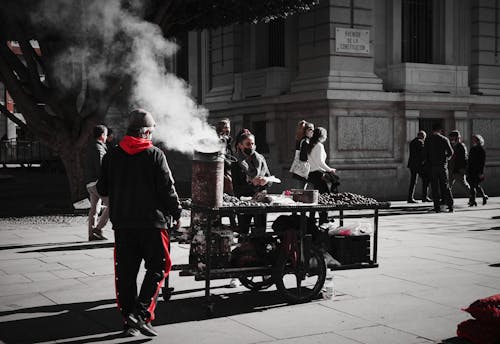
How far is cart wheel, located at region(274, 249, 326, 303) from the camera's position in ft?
20.6

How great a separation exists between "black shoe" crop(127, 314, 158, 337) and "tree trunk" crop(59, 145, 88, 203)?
10.2m

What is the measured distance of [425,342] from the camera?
5012mm

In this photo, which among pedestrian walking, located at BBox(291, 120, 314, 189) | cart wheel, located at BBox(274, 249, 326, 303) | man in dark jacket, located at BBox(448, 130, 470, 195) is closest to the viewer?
cart wheel, located at BBox(274, 249, 326, 303)

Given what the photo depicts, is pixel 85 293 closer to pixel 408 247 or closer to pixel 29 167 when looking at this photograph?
pixel 408 247

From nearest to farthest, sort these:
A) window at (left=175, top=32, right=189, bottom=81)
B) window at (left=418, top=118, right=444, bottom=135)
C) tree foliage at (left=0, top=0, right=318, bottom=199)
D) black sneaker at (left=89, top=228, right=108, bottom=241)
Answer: black sneaker at (left=89, top=228, right=108, bottom=241)
tree foliage at (left=0, top=0, right=318, bottom=199)
window at (left=418, top=118, right=444, bottom=135)
window at (left=175, top=32, right=189, bottom=81)

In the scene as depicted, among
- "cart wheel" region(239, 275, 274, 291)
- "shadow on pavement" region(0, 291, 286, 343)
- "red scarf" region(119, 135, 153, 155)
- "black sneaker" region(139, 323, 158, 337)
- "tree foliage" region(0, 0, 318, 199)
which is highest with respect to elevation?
"tree foliage" region(0, 0, 318, 199)

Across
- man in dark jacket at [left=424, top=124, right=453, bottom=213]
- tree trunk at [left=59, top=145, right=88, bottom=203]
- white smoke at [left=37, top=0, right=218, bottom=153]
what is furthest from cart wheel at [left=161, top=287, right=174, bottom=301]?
man in dark jacket at [left=424, top=124, right=453, bottom=213]

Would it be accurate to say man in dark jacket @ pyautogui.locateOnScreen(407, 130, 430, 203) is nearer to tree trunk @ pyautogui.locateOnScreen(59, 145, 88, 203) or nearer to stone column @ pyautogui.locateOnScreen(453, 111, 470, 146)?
stone column @ pyautogui.locateOnScreen(453, 111, 470, 146)

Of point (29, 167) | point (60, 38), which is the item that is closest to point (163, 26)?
point (60, 38)

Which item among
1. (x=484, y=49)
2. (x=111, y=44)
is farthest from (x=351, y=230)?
(x=484, y=49)

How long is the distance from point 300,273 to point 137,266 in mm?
1645

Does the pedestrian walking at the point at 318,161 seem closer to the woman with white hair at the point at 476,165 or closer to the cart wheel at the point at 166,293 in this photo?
the cart wheel at the point at 166,293

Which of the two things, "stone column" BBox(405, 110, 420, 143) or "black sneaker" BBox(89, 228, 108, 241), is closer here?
"black sneaker" BBox(89, 228, 108, 241)

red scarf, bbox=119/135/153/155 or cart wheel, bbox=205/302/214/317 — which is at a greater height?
red scarf, bbox=119/135/153/155
